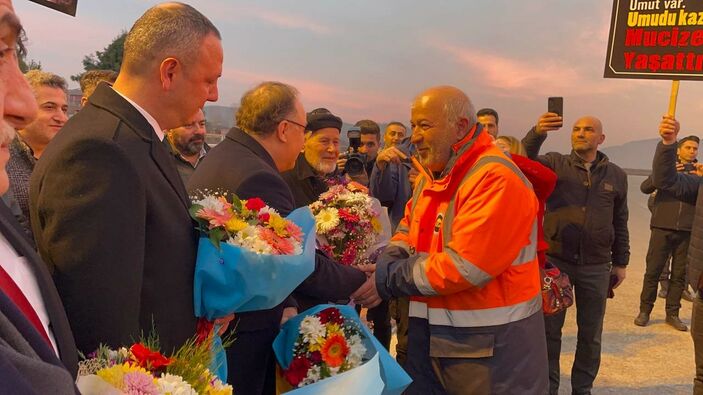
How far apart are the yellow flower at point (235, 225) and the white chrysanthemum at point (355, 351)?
35.4 inches

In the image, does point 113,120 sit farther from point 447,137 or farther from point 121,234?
point 447,137

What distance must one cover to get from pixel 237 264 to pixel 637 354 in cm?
571

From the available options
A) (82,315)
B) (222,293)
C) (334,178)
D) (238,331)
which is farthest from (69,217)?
(334,178)

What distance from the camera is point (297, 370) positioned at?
92.7 inches

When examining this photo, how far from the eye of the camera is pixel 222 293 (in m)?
1.81

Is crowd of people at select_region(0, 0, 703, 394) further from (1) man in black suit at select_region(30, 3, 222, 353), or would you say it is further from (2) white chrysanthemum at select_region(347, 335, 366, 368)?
(2) white chrysanthemum at select_region(347, 335, 366, 368)

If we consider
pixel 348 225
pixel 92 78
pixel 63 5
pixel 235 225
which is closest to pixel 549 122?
pixel 348 225

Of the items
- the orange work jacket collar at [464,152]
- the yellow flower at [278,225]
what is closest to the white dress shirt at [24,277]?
the yellow flower at [278,225]

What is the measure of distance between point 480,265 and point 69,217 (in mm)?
1730

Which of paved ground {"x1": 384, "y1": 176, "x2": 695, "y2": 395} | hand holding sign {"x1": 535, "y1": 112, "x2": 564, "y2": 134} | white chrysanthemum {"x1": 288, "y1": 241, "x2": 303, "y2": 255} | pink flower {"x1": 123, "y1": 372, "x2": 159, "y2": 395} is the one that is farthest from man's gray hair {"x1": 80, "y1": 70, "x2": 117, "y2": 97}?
paved ground {"x1": 384, "y1": 176, "x2": 695, "y2": 395}

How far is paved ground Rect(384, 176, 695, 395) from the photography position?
511 centimetres

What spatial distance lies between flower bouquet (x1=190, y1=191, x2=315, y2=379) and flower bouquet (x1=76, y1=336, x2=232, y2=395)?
15.6 inches

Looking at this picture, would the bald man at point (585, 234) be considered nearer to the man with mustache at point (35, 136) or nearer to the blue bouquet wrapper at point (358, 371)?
the blue bouquet wrapper at point (358, 371)

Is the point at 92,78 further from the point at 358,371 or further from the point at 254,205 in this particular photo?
the point at 358,371
